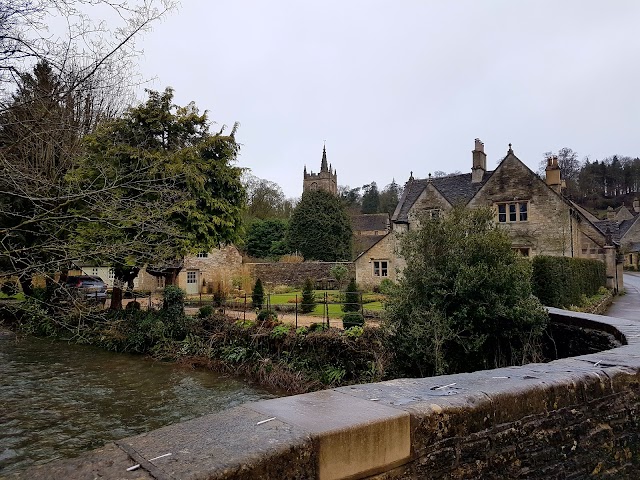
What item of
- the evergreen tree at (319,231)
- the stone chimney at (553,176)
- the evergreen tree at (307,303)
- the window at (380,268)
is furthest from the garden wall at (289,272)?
the stone chimney at (553,176)

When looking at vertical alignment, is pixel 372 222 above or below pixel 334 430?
above

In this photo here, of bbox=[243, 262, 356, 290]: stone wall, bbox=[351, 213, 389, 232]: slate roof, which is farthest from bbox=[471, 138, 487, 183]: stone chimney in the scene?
bbox=[351, 213, 389, 232]: slate roof

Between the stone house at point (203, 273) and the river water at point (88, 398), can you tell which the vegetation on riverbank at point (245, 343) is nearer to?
the river water at point (88, 398)

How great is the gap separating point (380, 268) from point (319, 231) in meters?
13.3

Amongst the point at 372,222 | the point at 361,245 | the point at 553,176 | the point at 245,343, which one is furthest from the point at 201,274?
the point at 372,222

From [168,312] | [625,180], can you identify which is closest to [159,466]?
[168,312]

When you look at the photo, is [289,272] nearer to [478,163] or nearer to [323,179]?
[478,163]

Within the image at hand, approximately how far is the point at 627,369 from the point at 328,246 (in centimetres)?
3997

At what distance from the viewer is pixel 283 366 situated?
1273 centimetres

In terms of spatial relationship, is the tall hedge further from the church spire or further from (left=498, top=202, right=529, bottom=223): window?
the church spire

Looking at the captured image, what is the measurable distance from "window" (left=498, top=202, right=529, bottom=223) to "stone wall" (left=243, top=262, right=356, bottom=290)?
13117 mm

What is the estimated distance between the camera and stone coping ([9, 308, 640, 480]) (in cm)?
213

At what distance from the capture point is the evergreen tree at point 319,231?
44094 millimetres

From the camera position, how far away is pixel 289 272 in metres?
37.8
